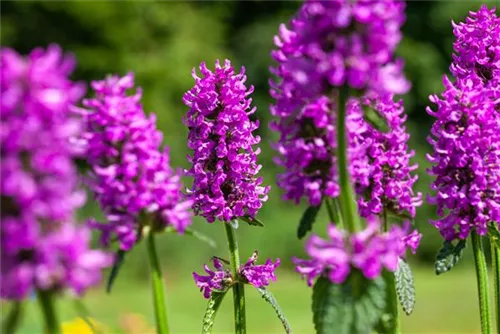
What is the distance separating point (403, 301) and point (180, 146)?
22.2 m

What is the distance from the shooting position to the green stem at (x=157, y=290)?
3.29m

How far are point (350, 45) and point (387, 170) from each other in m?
1.48

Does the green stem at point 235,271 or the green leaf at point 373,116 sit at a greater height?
the green leaf at point 373,116

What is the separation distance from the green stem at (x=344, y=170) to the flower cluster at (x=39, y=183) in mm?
861

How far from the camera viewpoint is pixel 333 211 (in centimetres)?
346

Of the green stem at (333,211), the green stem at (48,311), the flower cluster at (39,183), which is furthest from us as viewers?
the green stem at (333,211)

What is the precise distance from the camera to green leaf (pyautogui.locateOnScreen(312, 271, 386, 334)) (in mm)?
3150

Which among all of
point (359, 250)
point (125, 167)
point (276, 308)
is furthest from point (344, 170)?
point (276, 308)

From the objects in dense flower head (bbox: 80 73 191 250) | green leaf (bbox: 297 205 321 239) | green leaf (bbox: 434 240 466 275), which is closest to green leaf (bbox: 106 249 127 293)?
dense flower head (bbox: 80 73 191 250)

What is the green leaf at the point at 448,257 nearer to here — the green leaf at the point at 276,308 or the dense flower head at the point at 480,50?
the green leaf at the point at 276,308

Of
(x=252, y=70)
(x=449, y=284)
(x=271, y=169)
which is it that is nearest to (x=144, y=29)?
(x=252, y=70)

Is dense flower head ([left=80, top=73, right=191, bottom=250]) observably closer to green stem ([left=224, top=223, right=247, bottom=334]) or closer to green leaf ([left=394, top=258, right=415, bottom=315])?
green stem ([left=224, top=223, right=247, bottom=334])

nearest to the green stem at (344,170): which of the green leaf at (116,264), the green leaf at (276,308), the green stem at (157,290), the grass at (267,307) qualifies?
the green stem at (157,290)

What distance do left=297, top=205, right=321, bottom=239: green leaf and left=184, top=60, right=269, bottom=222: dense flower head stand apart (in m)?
0.79
